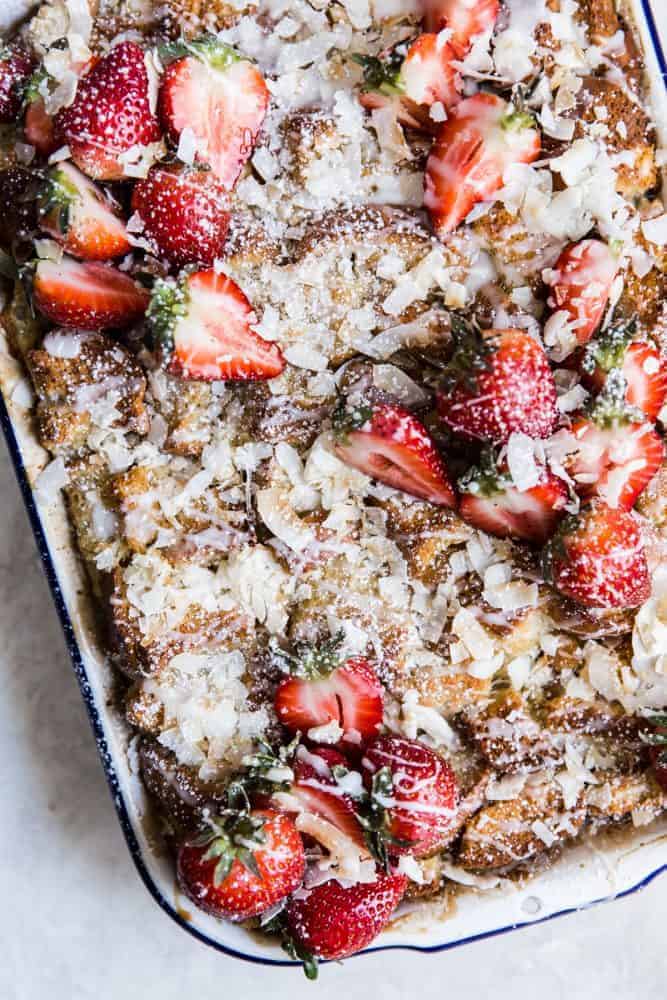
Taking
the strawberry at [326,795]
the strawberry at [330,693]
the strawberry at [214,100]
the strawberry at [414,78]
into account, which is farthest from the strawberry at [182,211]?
the strawberry at [326,795]

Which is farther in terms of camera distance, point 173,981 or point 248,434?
point 173,981

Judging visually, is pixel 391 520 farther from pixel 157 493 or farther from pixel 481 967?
pixel 481 967

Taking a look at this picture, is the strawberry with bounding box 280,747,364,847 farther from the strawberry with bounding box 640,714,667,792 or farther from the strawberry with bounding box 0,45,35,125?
the strawberry with bounding box 0,45,35,125

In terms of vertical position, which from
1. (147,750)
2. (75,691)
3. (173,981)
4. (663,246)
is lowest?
(173,981)

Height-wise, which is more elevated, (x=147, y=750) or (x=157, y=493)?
(x=157, y=493)

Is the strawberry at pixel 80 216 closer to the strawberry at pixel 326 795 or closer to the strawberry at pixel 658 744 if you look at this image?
the strawberry at pixel 326 795

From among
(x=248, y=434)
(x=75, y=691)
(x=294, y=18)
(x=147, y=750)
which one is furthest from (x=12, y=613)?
(x=294, y=18)
